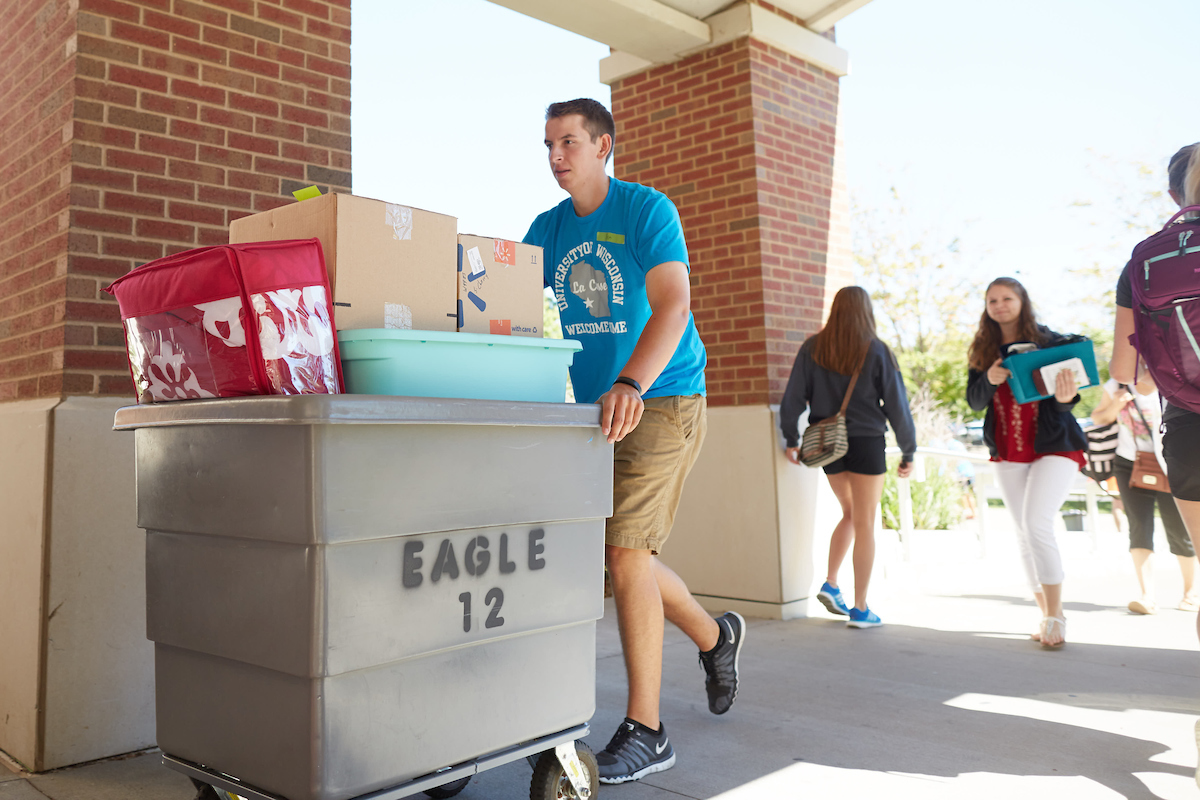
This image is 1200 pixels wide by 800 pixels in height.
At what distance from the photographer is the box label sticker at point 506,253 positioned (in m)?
2.38

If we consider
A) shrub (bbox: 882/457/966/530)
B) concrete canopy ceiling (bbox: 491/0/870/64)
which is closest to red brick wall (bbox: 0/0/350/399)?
concrete canopy ceiling (bbox: 491/0/870/64)

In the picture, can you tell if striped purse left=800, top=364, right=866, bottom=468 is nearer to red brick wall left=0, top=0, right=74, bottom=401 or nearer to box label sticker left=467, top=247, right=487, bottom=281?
box label sticker left=467, top=247, right=487, bottom=281

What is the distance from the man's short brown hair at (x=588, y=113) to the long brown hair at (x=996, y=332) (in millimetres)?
2590

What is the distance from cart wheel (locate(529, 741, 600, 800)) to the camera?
229 cm

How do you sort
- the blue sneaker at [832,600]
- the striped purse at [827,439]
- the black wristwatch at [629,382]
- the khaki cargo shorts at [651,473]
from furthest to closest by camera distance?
1. the blue sneaker at [832,600]
2. the striped purse at [827,439]
3. the khaki cargo shorts at [651,473]
4. the black wristwatch at [629,382]

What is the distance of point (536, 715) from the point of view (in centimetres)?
216

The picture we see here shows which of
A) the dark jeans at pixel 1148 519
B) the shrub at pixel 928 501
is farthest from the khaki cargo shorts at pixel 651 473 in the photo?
the shrub at pixel 928 501

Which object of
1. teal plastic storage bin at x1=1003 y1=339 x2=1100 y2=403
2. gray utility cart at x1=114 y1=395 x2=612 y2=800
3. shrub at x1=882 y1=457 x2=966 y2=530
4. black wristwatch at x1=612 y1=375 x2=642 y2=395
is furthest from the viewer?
shrub at x1=882 y1=457 x2=966 y2=530

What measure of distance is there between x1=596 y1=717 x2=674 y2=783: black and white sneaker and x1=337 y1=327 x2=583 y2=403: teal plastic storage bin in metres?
1.21

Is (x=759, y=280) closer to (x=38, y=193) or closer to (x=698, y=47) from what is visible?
(x=698, y=47)

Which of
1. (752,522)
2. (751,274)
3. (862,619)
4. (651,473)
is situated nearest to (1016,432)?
(862,619)

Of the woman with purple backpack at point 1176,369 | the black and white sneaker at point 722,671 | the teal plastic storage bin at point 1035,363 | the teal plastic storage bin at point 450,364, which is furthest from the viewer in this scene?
the teal plastic storage bin at point 1035,363

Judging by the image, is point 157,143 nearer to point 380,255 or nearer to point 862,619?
point 380,255

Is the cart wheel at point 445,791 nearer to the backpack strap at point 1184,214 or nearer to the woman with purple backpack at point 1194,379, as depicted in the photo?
the woman with purple backpack at point 1194,379
